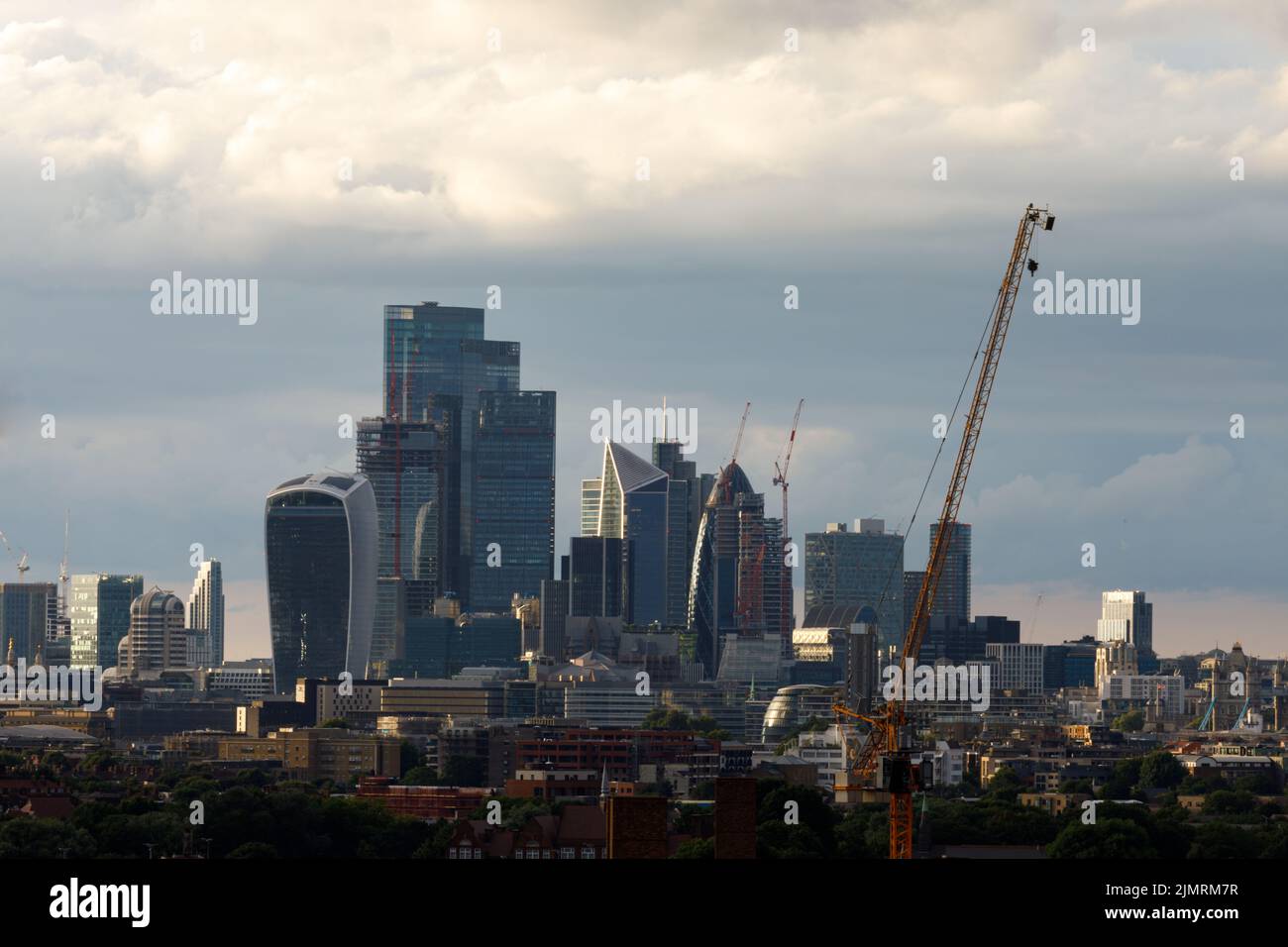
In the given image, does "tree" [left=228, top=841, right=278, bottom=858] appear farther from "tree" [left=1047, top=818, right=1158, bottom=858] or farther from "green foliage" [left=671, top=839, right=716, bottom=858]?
"tree" [left=1047, top=818, right=1158, bottom=858]

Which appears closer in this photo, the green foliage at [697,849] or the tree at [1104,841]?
the green foliage at [697,849]

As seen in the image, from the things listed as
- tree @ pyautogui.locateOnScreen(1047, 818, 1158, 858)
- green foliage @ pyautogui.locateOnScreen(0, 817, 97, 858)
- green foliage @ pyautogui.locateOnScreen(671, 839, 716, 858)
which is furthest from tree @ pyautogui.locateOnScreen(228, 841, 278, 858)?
tree @ pyautogui.locateOnScreen(1047, 818, 1158, 858)

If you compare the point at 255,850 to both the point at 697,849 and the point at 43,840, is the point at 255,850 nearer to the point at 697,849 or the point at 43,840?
the point at 43,840

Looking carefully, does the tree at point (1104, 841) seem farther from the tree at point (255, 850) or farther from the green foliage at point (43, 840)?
the green foliage at point (43, 840)

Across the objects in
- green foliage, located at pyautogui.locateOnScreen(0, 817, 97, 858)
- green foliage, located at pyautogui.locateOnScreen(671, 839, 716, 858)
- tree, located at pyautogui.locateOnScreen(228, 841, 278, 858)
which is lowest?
tree, located at pyautogui.locateOnScreen(228, 841, 278, 858)

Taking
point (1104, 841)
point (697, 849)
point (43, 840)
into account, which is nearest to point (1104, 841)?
point (1104, 841)

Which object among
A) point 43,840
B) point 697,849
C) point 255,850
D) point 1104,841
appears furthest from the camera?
point 1104,841

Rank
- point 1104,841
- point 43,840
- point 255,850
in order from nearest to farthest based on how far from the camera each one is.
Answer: point 43,840 → point 255,850 → point 1104,841

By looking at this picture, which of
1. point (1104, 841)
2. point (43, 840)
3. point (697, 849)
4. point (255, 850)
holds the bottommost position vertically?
point (255, 850)

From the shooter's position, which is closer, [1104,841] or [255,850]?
[255,850]

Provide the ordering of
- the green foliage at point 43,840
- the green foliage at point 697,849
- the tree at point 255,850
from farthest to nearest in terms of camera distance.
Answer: the tree at point 255,850 < the green foliage at point 43,840 < the green foliage at point 697,849

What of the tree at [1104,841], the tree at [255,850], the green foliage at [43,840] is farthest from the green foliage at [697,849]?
the green foliage at [43,840]
